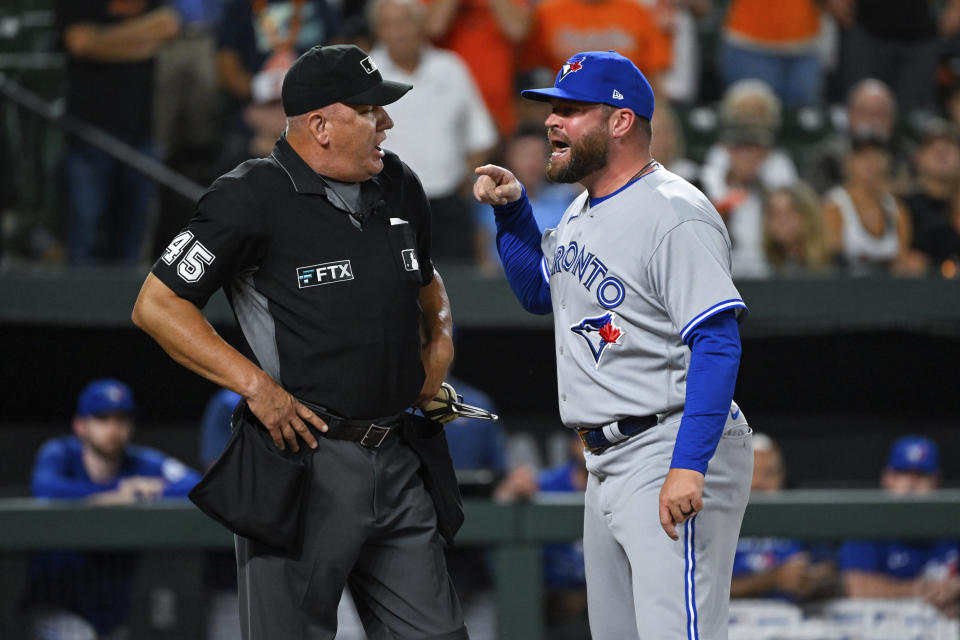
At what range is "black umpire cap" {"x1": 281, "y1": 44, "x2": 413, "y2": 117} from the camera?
3.21 metres

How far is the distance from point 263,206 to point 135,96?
14.1ft

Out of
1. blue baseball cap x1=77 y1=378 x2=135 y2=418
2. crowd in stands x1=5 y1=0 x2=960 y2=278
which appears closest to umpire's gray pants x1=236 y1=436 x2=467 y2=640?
blue baseball cap x1=77 y1=378 x2=135 y2=418

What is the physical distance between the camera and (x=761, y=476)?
6.32m

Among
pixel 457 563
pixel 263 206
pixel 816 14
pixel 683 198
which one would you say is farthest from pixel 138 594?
pixel 816 14

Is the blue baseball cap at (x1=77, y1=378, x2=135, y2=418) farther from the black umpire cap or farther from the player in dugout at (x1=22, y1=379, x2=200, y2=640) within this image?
the black umpire cap

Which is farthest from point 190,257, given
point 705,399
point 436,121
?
point 436,121

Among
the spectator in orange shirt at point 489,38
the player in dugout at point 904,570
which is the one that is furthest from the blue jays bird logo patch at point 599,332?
the spectator in orange shirt at point 489,38

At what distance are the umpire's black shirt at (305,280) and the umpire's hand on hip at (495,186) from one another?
0.34 metres

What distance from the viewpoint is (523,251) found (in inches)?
146

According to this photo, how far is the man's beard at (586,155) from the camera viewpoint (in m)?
3.35

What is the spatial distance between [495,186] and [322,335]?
675mm

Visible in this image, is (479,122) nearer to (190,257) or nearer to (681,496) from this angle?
(190,257)

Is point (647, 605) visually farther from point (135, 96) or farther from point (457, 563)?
point (135, 96)

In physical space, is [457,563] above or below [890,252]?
below
